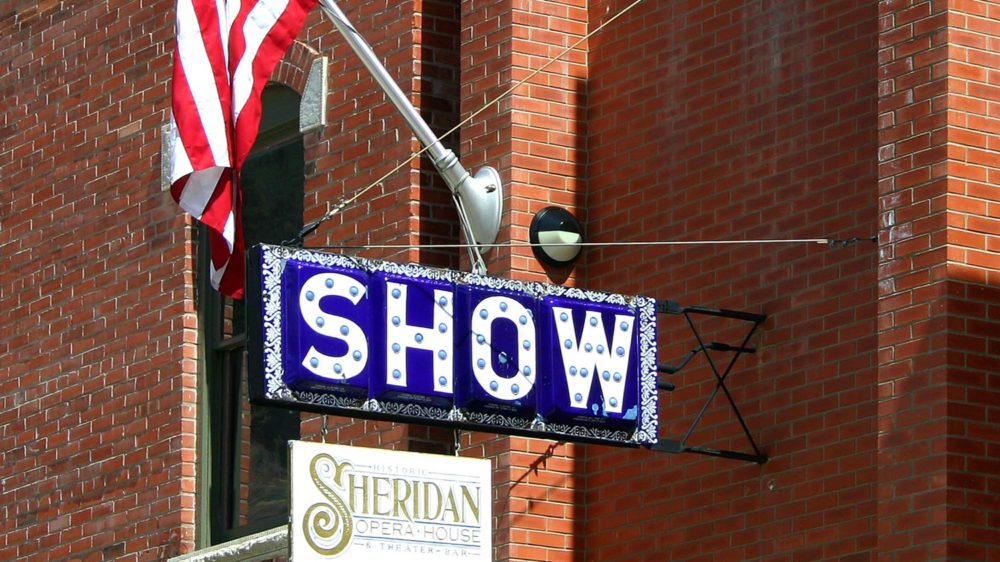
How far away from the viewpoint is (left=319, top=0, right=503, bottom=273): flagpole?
37.6 feet

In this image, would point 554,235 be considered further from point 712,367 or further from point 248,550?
point 248,550

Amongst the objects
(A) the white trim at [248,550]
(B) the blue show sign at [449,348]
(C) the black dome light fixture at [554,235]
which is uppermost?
(C) the black dome light fixture at [554,235]

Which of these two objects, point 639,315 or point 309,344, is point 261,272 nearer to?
point 309,344

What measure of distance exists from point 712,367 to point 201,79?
2886mm

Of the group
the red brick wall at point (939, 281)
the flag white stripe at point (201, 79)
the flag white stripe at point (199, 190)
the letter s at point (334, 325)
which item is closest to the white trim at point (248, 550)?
the flag white stripe at point (199, 190)

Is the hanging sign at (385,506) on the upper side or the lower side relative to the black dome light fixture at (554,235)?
lower

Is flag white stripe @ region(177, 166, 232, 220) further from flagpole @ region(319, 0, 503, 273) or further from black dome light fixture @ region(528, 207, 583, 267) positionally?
black dome light fixture @ region(528, 207, 583, 267)

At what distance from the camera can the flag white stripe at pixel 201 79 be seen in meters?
11.2

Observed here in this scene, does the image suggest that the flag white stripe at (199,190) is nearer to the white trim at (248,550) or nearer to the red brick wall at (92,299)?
the white trim at (248,550)

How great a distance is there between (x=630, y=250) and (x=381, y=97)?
196cm

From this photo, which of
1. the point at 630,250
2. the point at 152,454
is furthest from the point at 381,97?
the point at 152,454

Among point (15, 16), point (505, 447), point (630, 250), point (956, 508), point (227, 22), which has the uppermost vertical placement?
point (15, 16)

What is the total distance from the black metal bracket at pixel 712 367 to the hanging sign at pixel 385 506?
978mm

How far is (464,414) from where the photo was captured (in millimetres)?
10367
